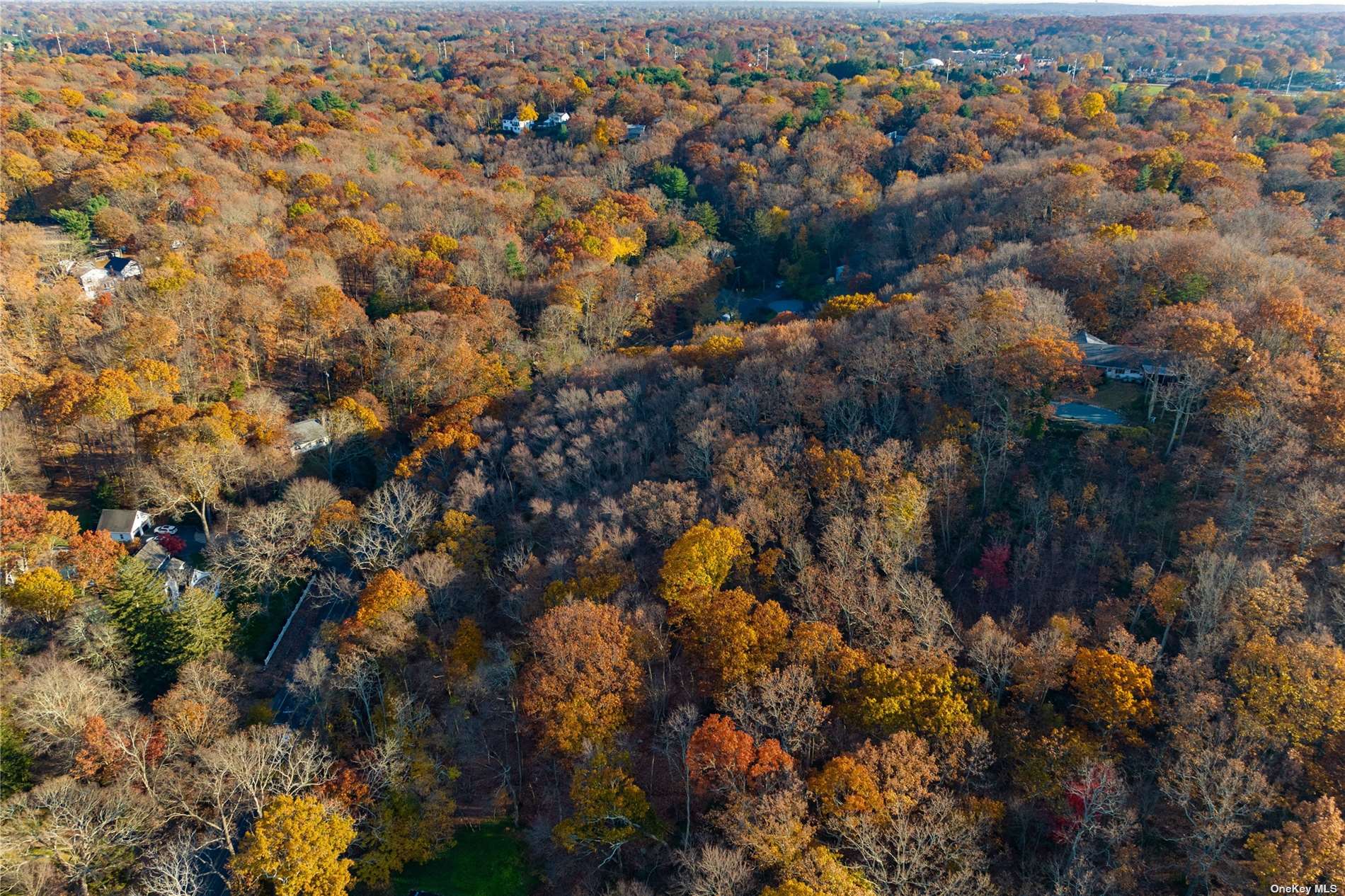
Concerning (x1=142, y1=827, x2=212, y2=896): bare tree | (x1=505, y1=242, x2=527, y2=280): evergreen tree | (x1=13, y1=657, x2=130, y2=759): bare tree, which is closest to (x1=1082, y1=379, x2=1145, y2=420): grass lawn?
(x1=142, y1=827, x2=212, y2=896): bare tree

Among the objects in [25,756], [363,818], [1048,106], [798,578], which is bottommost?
[363,818]

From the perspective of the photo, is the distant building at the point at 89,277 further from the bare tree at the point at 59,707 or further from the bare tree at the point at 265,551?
the bare tree at the point at 59,707

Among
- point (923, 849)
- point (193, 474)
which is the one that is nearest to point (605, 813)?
point (923, 849)

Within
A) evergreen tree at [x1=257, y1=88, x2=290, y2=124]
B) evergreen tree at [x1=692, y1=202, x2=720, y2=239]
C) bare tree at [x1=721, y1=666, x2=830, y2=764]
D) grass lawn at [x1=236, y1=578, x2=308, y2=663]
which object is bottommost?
grass lawn at [x1=236, y1=578, x2=308, y2=663]

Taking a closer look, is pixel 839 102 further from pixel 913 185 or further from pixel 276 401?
pixel 276 401

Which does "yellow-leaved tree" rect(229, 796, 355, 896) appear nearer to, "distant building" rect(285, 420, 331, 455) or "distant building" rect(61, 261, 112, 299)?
"distant building" rect(285, 420, 331, 455)

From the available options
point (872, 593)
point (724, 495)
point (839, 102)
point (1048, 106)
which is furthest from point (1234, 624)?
point (839, 102)

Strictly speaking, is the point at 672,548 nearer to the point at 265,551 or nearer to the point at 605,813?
the point at 605,813
